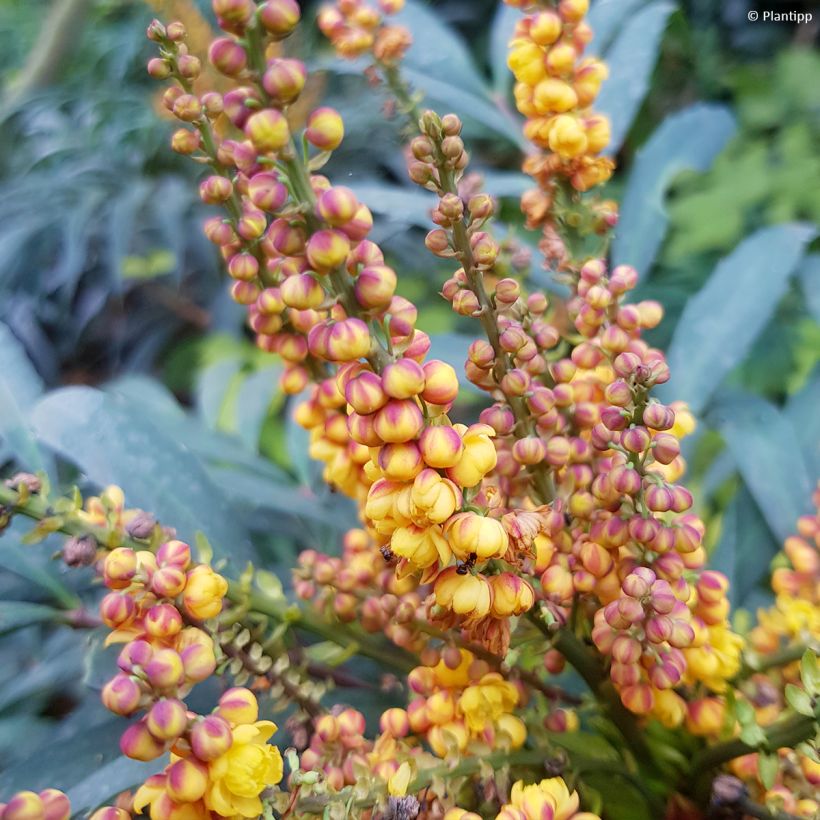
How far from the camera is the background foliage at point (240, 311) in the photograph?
56cm

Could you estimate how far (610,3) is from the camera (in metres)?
0.77

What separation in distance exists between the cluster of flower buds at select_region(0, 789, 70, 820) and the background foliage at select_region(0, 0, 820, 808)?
0.36ft

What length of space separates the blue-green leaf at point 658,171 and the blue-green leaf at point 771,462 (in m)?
0.19

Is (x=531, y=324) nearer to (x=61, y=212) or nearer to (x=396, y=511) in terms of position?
(x=396, y=511)

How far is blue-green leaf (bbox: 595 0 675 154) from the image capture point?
2.42ft

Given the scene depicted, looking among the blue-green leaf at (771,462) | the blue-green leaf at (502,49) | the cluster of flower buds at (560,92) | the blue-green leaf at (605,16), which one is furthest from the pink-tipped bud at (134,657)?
the blue-green leaf at (502,49)

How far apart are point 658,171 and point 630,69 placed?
0.36 feet

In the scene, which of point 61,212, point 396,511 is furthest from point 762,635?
point 61,212

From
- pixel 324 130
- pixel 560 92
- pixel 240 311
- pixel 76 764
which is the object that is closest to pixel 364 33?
pixel 560 92

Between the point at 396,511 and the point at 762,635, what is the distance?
0.32 meters

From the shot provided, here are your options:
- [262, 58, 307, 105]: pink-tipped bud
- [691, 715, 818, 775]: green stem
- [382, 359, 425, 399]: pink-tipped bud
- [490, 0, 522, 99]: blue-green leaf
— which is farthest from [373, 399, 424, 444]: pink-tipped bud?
[490, 0, 522, 99]: blue-green leaf

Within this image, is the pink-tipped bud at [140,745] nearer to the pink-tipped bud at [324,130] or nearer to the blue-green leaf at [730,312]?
the pink-tipped bud at [324,130]

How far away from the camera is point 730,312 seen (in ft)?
2.19

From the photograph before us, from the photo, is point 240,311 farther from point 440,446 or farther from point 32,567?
point 440,446
